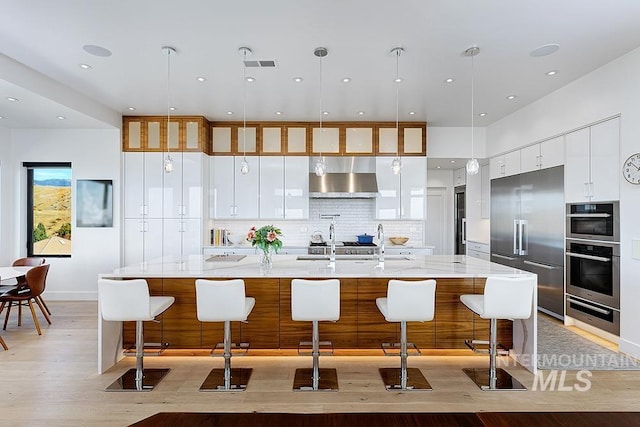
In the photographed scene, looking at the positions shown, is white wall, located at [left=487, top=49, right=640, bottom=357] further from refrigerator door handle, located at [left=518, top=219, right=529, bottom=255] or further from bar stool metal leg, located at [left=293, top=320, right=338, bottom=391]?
bar stool metal leg, located at [left=293, top=320, right=338, bottom=391]

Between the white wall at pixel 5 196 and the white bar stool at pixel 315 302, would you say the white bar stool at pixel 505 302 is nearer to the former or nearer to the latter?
the white bar stool at pixel 315 302

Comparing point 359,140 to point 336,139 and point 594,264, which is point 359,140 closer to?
point 336,139

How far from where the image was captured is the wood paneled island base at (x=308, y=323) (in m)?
3.48

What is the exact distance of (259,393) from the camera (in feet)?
9.37

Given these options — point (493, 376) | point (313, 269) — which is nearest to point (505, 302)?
point (493, 376)

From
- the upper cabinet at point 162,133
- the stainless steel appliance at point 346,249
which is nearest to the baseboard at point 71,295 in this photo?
the upper cabinet at point 162,133

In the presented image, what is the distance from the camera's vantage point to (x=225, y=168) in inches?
245

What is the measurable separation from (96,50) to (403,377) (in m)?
4.09

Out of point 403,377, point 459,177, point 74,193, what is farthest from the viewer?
point 459,177

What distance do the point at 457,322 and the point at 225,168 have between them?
440cm

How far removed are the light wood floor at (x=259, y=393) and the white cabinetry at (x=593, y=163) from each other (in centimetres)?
183

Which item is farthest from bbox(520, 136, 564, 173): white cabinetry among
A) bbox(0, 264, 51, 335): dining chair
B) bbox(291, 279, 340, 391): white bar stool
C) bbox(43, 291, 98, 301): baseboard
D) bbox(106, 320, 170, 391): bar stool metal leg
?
bbox(43, 291, 98, 301): baseboard

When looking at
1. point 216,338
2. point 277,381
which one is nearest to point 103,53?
point 216,338

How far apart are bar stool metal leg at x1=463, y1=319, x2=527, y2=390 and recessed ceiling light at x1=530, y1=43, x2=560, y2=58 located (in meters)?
2.54
